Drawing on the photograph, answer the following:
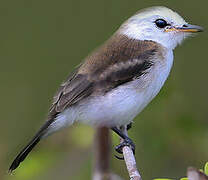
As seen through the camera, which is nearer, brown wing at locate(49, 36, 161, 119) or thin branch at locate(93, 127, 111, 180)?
thin branch at locate(93, 127, 111, 180)

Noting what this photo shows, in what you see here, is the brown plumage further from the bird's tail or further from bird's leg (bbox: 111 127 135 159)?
bird's leg (bbox: 111 127 135 159)

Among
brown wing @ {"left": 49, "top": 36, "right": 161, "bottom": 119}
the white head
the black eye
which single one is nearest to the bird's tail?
brown wing @ {"left": 49, "top": 36, "right": 161, "bottom": 119}

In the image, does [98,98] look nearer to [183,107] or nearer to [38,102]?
[183,107]

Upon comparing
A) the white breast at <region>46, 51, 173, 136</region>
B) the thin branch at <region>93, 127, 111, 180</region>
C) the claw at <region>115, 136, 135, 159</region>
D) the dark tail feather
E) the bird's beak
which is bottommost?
the thin branch at <region>93, 127, 111, 180</region>

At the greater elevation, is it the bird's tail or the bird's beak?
the bird's beak

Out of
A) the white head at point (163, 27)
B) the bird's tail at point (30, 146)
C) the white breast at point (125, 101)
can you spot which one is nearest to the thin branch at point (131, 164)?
the white breast at point (125, 101)

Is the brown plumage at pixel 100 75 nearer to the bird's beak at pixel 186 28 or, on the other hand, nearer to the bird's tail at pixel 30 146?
the bird's tail at pixel 30 146

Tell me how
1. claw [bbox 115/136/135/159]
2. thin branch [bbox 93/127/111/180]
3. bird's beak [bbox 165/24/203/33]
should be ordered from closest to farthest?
thin branch [bbox 93/127/111/180], claw [bbox 115/136/135/159], bird's beak [bbox 165/24/203/33]

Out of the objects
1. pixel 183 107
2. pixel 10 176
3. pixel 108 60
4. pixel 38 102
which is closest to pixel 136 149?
pixel 183 107
